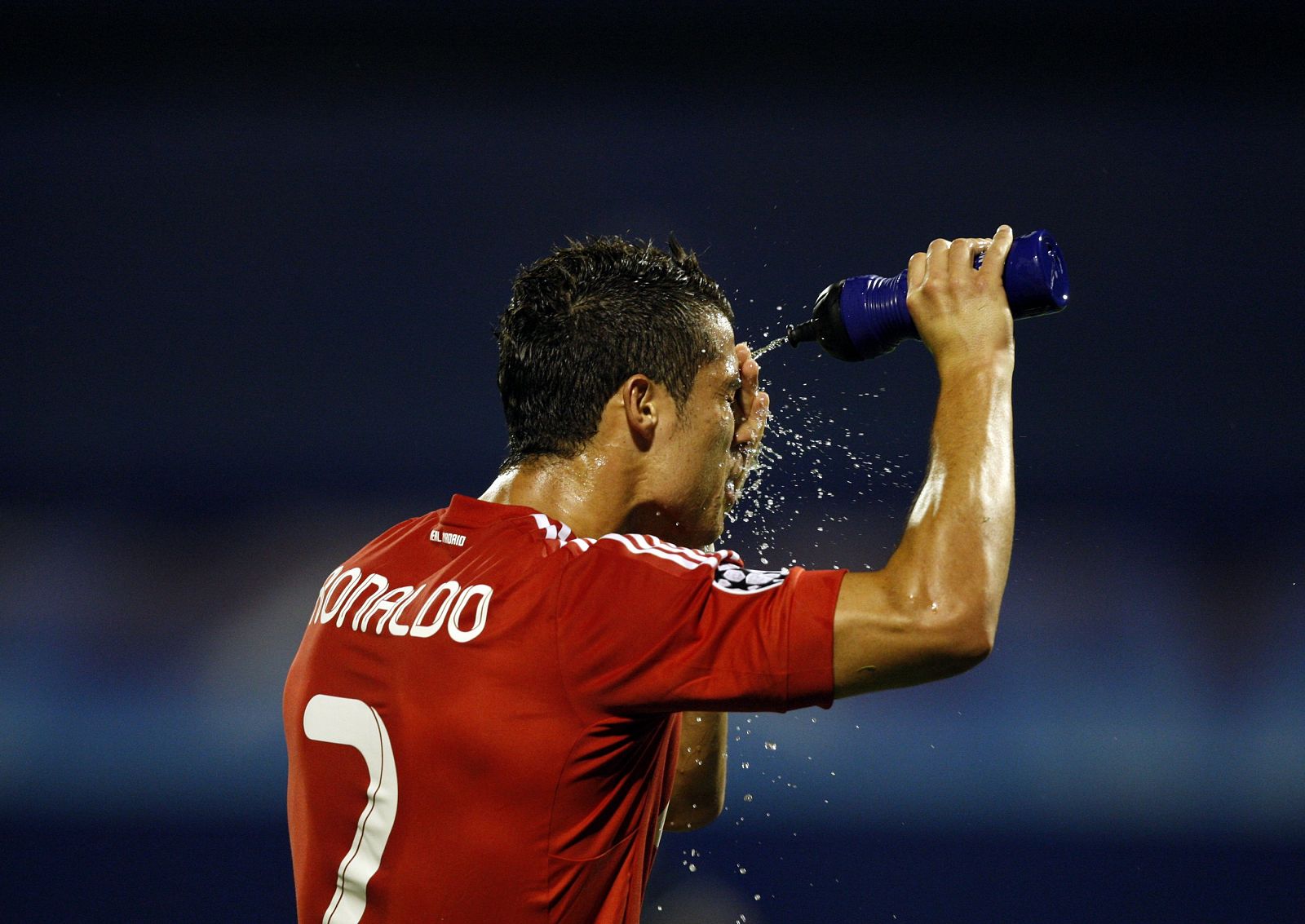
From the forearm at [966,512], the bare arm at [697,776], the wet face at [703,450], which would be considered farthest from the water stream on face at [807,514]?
the forearm at [966,512]

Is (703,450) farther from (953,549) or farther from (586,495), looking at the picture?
(953,549)

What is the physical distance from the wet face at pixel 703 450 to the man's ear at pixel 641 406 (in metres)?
0.02

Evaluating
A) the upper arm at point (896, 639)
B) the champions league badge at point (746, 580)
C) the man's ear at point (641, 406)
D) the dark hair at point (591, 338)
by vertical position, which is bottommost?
the upper arm at point (896, 639)

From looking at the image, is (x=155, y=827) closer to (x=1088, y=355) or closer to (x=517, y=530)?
(x=517, y=530)

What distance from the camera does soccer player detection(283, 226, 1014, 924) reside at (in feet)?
3.50

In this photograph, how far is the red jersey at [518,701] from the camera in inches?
42.6

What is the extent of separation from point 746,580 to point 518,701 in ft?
0.83

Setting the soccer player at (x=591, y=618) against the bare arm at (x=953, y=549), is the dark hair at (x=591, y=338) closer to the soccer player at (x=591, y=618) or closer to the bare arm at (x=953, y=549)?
the soccer player at (x=591, y=618)

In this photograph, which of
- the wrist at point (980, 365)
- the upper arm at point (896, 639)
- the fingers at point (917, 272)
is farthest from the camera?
the fingers at point (917, 272)

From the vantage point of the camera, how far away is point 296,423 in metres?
3.81

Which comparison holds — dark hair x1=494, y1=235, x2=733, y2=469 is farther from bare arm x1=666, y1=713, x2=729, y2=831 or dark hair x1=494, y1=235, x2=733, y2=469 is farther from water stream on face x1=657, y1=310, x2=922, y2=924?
water stream on face x1=657, y1=310, x2=922, y2=924

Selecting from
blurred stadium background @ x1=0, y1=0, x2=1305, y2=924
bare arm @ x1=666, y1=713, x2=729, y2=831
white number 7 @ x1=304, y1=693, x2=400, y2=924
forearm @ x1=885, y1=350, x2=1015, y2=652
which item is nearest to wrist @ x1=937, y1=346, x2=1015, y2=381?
forearm @ x1=885, y1=350, x2=1015, y2=652

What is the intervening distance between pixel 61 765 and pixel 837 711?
7.72ft

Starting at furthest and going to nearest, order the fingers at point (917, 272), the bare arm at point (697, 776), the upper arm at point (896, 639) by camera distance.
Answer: the bare arm at point (697, 776), the fingers at point (917, 272), the upper arm at point (896, 639)
